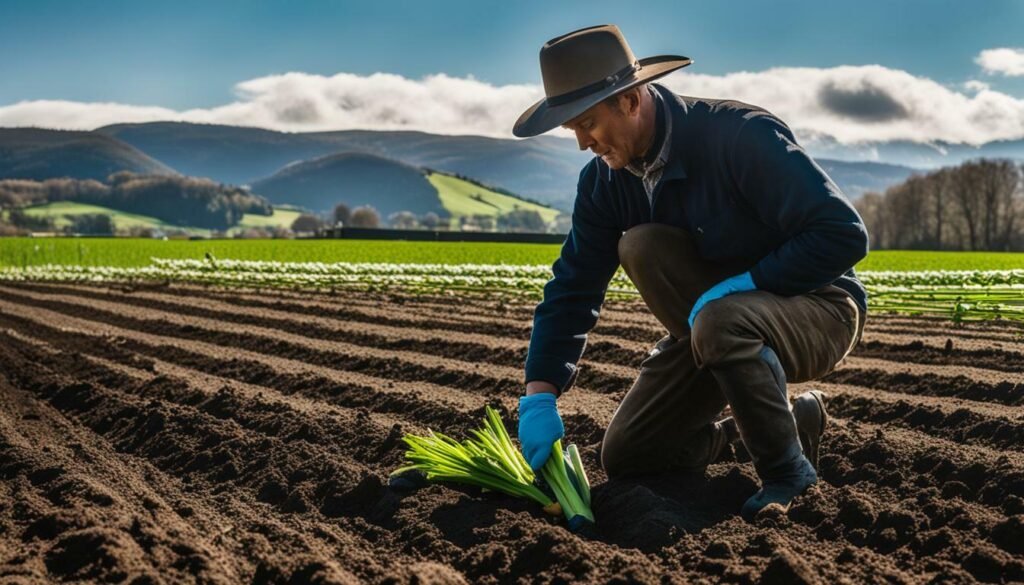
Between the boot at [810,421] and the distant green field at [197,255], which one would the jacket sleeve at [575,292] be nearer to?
the boot at [810,421]

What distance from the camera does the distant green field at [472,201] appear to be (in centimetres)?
15238

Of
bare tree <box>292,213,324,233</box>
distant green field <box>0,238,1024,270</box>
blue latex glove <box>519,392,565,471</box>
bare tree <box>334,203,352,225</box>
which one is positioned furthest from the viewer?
bare tree <box>292,213,324,233</box>

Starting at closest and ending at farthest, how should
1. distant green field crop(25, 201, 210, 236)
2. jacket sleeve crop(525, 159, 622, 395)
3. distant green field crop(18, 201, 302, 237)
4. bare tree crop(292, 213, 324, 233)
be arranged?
jacket sleeve crop(525, 159, 622, 395)
distant green field crop(25, 201, 210, 236)
distant green field crop(18, 201, 302, 237)
bare tree crop(292, 213, 324, 233)

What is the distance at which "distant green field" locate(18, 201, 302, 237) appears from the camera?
11975 centimetres

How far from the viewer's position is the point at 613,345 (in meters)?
7.84

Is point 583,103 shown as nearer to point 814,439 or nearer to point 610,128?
point 610,128

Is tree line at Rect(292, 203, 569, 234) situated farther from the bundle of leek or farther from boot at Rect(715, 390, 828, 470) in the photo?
the bundle of leek

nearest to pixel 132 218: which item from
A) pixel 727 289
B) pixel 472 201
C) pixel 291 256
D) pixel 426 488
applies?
pixel 472 201

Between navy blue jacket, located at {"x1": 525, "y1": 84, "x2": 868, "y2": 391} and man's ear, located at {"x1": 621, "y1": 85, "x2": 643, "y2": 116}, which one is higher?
man's ear, located at {"x1": 621, "y1": 85, "x2": 643, "y2": 116}

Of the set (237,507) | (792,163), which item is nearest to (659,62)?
(792,163)

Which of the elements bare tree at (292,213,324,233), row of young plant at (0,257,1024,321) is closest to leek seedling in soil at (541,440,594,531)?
row of young plant at (0,257,1024,321)

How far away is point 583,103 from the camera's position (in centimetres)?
329

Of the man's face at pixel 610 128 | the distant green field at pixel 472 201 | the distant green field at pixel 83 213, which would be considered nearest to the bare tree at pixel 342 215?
the distant green field at pixel 83 213

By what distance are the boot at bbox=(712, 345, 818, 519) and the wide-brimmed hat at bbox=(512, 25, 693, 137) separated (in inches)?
40.1
